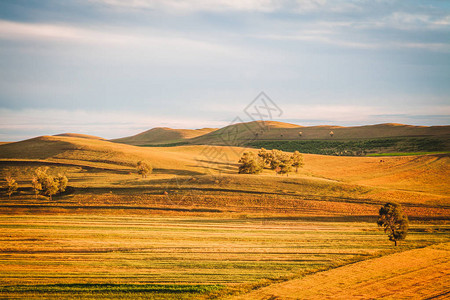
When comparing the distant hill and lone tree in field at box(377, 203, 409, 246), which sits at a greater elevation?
the distant hill

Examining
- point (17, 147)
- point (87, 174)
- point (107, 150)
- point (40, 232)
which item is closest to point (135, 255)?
point (40, 232)

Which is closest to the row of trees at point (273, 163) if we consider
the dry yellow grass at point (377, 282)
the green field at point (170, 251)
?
the green field at point (170, 251)

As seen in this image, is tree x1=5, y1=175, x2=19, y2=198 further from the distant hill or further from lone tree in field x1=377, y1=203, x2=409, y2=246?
the distant hill

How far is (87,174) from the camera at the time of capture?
68062 millimetres

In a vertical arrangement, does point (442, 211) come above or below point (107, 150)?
below

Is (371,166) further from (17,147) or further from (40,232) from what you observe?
(17,147)

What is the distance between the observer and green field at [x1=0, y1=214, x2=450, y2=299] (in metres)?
20.8

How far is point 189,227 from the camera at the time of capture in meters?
37.9

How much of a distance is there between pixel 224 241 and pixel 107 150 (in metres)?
65.8

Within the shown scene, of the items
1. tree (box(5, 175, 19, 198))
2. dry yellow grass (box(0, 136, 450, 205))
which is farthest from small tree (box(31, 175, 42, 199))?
dry yellow grass (box(0, 136, 450, 205))

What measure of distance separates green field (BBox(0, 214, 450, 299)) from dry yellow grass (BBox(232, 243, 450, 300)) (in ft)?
4.66

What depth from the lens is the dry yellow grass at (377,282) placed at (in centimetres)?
1973

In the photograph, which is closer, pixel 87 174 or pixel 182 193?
pixel 182 193

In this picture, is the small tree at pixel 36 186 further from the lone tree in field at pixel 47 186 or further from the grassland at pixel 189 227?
the grassland at pixel 189 227
